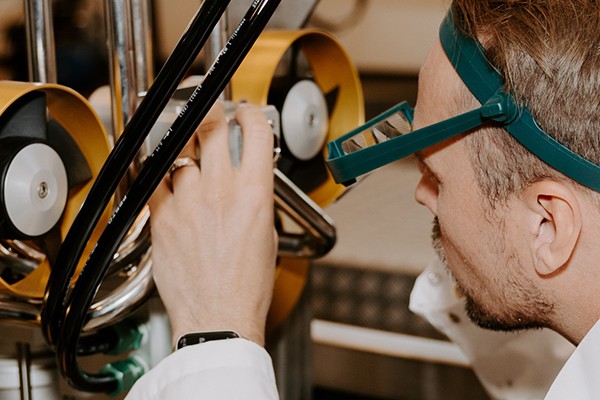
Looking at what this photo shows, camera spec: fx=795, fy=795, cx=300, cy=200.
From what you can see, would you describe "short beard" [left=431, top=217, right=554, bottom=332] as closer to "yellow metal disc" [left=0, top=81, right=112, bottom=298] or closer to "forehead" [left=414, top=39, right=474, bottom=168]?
"forehead" [left=414, top=39, right=474, bottom=168]

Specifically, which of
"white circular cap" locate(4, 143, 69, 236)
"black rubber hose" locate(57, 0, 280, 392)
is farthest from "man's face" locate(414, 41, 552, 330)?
"white circular cap" locate(4, 143, 69, 236)

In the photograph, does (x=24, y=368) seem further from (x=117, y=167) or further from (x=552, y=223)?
(x=552, y=223)

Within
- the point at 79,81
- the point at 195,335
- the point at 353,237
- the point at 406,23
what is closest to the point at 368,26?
the point at 406,23

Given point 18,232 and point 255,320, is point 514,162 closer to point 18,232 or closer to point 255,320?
point 255,320

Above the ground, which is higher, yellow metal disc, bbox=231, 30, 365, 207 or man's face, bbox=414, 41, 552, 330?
yellow metal disc, bbox=231, 30, 365, 207

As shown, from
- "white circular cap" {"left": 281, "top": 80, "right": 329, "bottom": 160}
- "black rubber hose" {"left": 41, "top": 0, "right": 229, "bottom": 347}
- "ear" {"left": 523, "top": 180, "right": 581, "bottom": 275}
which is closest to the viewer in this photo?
"black rubber hose" {"left": 41, "top": 0, "right": 229, "bottom": 347}

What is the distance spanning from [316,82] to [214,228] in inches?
10.2

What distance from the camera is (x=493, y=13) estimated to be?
2.57ft

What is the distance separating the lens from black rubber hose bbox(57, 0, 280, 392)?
659 millimetres

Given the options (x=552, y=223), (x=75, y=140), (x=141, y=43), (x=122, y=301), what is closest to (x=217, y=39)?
(x=141, y=43)

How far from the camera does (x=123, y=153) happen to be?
0.68m

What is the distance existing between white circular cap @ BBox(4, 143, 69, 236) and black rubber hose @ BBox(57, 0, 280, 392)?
2.6 inches

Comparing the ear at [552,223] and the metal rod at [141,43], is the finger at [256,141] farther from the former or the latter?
the ear at [552,223]

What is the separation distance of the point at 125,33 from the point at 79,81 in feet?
5.31
